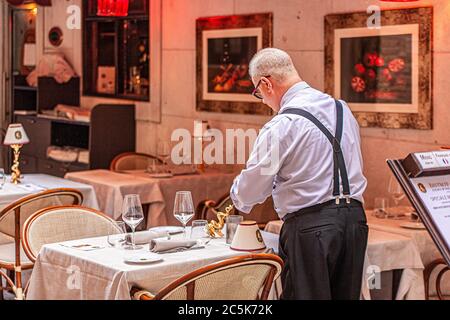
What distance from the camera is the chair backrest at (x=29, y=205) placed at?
5539 millimetres

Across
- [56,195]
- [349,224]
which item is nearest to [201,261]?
[349,224]

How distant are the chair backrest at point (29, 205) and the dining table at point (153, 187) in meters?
1.12

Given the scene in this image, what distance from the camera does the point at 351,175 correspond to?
4375 mm

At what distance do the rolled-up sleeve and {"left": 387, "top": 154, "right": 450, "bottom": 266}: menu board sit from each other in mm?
813

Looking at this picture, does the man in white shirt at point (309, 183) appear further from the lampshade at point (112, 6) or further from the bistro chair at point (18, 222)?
the lampshade at point (112, 6)

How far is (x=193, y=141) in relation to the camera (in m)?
8.70

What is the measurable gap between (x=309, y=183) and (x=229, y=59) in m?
4.09

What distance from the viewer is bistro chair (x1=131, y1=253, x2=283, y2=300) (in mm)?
3629

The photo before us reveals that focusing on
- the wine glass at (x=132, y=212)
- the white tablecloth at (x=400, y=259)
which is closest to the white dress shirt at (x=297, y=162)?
the wine glass at (x=132, y=212)

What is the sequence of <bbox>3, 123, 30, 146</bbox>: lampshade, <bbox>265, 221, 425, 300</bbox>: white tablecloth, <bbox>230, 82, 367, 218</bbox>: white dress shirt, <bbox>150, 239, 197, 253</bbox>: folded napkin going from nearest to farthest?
<bbox>150, 239, 197, 253</bbox>: folded napkin, <bbox>230, 82, 367, 218</bbox>: white dress shirt, <bbox>265, 221, 425, 300</bbox>: white tablecloth, <bbox>3, 123, 30, 146</bbox>: lampshade

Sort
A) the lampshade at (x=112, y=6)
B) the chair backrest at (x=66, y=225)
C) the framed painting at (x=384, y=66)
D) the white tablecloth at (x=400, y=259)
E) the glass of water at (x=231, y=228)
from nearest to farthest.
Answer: the glass of water at (x=231, y=228) → the chair backrest at (x=66, y=225) → the white tablecloth at (x=400, y=259) → the framed painting at (x=384, y=66) → the lampshade at (x=112, y=6)

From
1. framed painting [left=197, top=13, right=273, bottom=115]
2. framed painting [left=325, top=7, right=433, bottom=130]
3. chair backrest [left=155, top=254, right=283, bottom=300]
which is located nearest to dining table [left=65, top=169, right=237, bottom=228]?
framed painting [left=197, top=13, right=273, bottom=115]

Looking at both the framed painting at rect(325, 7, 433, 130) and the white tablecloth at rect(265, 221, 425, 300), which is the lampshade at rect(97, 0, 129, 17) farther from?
the white tablecloth at rect(265, 221, 425, 300)

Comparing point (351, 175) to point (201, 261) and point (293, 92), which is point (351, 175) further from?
point (201, 261)
